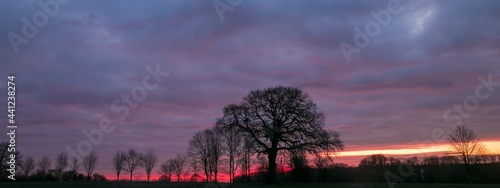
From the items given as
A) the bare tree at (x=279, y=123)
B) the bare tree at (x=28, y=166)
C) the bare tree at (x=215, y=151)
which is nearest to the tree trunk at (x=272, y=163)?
the bare tree at (x=279, y=123)

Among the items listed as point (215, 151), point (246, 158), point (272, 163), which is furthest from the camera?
point (215, 151)

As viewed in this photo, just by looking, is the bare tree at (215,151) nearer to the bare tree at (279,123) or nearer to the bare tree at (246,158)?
the bare tree at (246,158)

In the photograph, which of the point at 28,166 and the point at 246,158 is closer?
the point at 246,158

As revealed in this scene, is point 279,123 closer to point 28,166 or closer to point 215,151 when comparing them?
point 215,151

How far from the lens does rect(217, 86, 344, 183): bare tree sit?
51.9 meters

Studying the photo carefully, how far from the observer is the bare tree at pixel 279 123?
51.9m

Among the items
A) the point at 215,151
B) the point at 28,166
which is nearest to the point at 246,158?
the point at 215,151

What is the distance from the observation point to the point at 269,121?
177 ft

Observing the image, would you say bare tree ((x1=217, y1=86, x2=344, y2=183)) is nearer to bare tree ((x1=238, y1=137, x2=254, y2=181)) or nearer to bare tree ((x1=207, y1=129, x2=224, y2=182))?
bare tree ((x1=238, y1=137, x2=254, y2=181))

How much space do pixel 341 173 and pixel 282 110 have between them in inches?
945

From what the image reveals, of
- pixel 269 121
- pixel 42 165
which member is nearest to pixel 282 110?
pixel 269 121

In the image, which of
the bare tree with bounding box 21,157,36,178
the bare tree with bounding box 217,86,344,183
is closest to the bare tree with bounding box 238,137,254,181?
the bare tree with bounding box 217,86,344,183

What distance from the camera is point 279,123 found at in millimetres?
53188

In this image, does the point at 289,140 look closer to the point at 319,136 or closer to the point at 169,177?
the point at 319,136
